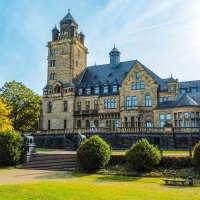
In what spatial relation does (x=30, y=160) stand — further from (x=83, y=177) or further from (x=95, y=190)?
(x=95, y=190)

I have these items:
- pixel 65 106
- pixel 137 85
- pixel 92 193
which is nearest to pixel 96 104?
pixel 65 106

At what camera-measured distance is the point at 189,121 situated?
51312 mm

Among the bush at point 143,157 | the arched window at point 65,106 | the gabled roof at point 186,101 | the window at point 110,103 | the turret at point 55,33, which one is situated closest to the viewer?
the bush at point 143,157

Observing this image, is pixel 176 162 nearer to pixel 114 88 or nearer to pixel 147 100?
pixel 147 100

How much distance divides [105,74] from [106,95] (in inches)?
275

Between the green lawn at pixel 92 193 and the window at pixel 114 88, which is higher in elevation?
the window at pixel 114 88

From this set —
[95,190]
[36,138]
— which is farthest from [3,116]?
[95,190]

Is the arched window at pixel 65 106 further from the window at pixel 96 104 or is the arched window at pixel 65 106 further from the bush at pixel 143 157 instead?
the bush at pixel 143 157

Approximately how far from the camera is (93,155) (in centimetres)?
2959

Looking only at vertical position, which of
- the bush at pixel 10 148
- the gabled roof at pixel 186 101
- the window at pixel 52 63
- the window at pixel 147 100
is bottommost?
the bush at pixel 10 148

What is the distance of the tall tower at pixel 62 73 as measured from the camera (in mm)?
69938

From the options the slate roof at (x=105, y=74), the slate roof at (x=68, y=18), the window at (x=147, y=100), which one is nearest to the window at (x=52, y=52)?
the slate roof at (x=68, y=18)

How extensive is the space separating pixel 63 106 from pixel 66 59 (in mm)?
11654

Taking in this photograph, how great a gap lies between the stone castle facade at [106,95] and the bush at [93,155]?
22816mm
